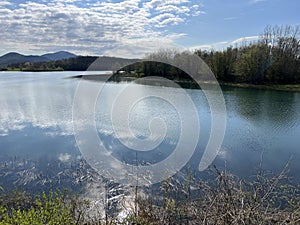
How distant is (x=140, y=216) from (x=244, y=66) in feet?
120

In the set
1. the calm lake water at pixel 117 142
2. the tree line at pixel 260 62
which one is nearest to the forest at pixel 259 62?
the tree line at pixel 260 62

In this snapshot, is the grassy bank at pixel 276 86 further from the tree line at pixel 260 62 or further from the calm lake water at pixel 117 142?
the calm lake water at pixel 117 142

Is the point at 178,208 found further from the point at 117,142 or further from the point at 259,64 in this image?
the point at 259,64

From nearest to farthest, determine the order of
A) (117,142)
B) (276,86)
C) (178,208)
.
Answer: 1. (178,208)
2. (117,142)
3. (276,86)

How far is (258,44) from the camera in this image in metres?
38.3

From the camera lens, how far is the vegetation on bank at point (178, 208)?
121 inches

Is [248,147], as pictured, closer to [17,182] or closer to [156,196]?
[156,196]

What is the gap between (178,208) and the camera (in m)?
4.64

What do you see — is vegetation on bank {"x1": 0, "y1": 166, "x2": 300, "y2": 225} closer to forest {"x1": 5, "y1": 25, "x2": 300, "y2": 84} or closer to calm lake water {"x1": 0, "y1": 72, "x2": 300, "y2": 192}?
calm lake water {"x1": 0, "y1": 72, "x2": 300, "y2": 192}

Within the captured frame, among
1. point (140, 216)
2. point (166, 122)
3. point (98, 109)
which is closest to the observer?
point (140, 216)

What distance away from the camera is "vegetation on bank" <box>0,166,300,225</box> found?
308 cm

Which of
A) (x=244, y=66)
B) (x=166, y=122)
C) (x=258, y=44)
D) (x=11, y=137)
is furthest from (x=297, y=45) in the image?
(x=11, y=137)

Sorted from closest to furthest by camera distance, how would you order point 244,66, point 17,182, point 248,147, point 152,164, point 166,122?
1. point 17,182
2. point 152,164
3. point 248,147
4. point 166,122
5. point 244,66

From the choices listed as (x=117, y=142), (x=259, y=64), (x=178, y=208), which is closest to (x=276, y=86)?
(x=259, y=64)
